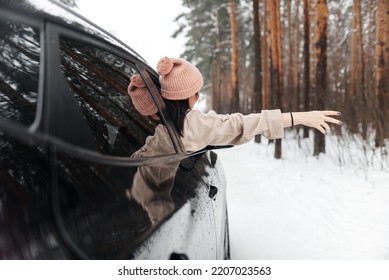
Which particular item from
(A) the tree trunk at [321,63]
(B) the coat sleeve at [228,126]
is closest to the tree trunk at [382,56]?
(A) the tree trunk at [321,63]

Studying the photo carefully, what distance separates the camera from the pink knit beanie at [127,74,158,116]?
1756mm

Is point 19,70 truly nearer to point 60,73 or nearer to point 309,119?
point 60,73

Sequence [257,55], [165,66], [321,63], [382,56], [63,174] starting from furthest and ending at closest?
[257,55] < [321,63] < [382,56] < [165,66] < [63,174]

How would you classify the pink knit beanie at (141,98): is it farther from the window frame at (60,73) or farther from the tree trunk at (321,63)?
the tree trunk at (321,63)

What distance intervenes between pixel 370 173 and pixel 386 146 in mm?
679

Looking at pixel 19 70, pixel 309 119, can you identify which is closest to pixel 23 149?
pixel 19 70

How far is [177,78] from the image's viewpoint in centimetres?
168

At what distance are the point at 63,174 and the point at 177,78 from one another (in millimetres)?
902

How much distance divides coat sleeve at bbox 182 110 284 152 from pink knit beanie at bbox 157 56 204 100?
0.11 m

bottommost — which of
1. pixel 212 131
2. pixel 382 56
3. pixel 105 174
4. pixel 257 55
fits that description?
pixel 105 174

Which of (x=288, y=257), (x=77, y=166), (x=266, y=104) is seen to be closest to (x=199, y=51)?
(x=266, y=104)

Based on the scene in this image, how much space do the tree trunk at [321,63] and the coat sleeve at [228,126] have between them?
6.91 metres

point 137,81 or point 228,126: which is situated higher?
point 137,81

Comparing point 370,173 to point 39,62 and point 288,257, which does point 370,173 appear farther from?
point 39,62
